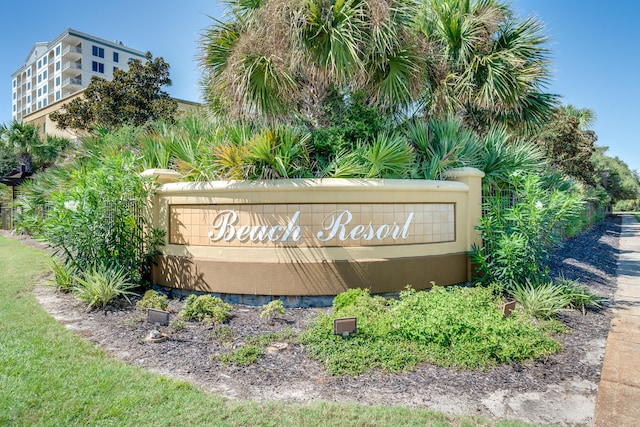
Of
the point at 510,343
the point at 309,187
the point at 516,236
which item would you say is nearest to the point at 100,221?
the point at 309,187

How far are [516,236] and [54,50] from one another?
219 ft

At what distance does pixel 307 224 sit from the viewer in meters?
6.82

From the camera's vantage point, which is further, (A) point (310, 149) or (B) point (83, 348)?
(A) point (310, 149)

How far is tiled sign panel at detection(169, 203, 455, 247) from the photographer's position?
682 centimetres

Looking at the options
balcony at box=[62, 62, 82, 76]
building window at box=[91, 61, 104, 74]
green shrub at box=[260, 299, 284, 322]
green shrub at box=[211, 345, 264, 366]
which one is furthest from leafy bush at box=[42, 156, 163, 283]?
building window at box=[91, 61, 104, 74]

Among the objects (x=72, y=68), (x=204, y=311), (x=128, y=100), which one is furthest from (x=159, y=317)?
(x=72, y=68)

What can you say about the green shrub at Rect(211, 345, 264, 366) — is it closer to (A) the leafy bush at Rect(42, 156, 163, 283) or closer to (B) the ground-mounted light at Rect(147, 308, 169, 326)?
(B) the ground-mounted light at Rect(147, 308, 169, 326)

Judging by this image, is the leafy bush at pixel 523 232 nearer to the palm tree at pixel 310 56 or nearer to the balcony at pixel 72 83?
the palm tree at pixel 310 56

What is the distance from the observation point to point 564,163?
72.2 ft

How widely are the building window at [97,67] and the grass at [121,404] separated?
2330 inches

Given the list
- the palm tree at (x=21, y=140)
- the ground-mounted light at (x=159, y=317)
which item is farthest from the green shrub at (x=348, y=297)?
the palm tree at (x=21, y=140)

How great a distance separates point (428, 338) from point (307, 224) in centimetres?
287

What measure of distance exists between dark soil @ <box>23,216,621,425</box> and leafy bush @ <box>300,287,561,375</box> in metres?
0.16

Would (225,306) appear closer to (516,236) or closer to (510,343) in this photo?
(510,343)
